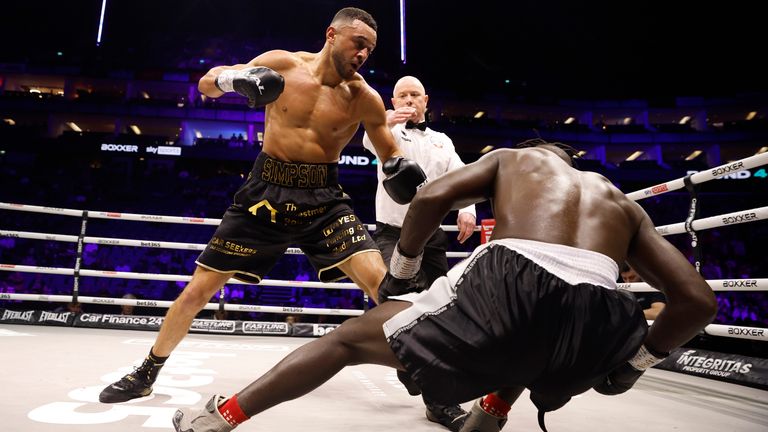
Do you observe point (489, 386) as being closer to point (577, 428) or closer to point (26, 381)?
point (577, 428)

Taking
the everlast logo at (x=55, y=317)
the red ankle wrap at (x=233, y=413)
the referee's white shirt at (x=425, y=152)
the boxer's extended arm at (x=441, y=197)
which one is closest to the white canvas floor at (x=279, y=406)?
the red ankle wrap at (x=233, y=413)

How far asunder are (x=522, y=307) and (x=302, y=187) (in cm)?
135

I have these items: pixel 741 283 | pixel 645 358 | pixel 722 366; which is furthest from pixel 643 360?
pixel 722 366

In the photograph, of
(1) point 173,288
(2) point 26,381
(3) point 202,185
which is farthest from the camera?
(3) point 202,185

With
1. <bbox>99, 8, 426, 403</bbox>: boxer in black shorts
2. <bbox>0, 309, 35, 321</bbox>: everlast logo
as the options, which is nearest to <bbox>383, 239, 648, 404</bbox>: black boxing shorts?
<bbox>99, 8, 426, 403</bbox>: boxer in black shorts

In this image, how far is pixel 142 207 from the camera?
15.7 m

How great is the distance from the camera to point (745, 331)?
7.97 ft

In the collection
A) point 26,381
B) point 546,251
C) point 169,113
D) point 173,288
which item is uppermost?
point 169,113

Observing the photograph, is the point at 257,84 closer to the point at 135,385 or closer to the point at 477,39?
the point at 135,385

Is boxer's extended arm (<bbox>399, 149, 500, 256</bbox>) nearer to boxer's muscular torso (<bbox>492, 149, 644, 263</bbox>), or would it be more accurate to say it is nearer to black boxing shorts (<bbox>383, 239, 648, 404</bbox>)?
boxer's muscular torso (<bbox>492, 149, 644, 263</bbox>)

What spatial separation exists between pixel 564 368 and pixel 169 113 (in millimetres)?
21962

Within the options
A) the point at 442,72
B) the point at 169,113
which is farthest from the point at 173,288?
the point at 442,72

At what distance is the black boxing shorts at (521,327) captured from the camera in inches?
43.5

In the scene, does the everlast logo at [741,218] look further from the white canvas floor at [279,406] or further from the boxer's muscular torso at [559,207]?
the boxer's muscular torso at [559,207]
